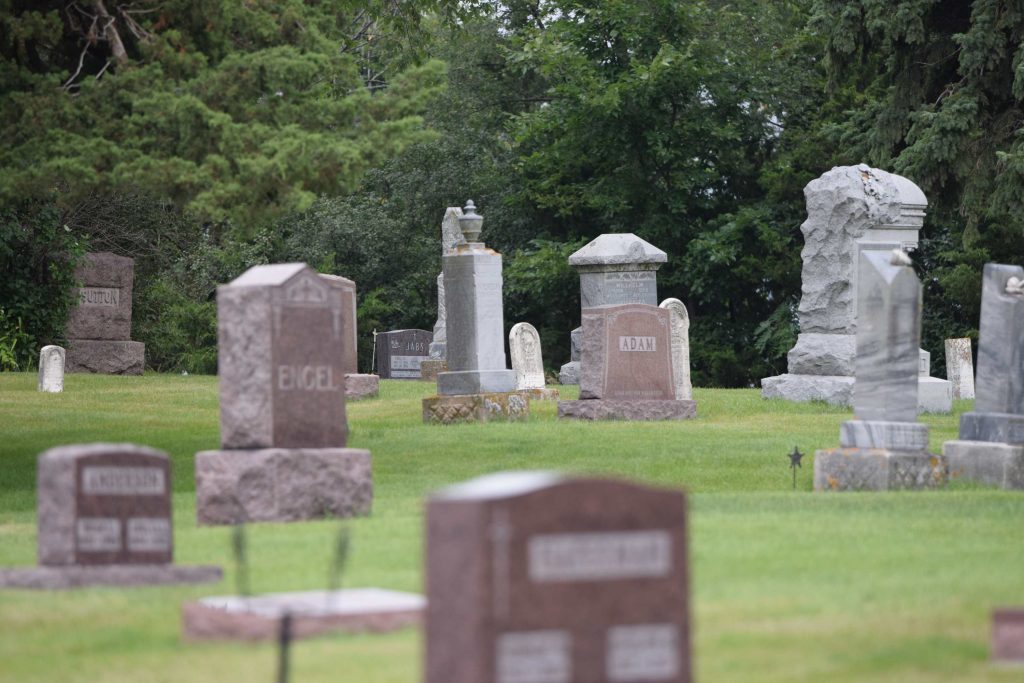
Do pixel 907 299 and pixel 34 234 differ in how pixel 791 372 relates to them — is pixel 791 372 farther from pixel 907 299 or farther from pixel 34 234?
pixel 34 234

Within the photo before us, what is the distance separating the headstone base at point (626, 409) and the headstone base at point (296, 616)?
14929 mm

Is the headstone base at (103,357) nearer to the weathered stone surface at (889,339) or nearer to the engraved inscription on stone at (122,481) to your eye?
the weathered stone surface at (889,339)

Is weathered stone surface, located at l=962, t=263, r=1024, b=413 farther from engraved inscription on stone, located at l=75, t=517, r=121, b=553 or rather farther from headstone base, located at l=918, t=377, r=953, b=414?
engraved inscription on stone, located at l=75, t=517, r=121, b=553

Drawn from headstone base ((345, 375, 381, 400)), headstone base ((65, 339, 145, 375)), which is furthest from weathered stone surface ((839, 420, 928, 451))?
headstone base ((65, 339, 145, 375))

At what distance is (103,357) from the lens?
32.9m

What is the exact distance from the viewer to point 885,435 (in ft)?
51.0

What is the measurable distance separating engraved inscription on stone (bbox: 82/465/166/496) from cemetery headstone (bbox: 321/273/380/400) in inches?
694

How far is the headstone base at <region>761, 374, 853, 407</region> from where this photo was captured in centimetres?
2448

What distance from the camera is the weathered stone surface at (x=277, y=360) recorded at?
1235 cm

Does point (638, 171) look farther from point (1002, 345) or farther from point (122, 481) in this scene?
point (122, 481)

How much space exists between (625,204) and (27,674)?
34.2 m

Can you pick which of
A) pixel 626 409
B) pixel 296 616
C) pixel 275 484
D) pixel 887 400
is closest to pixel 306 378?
pixel 275 484

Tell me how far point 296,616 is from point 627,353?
15787mm

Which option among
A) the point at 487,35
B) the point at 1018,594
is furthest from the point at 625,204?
the point at 1018,594
